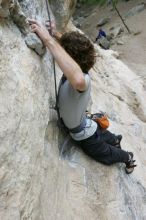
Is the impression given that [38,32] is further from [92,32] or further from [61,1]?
[92,32]

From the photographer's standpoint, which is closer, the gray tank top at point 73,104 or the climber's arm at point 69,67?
the climber's arm at point 69,67

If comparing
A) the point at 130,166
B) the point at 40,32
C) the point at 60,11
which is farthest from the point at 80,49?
the point at 60,11

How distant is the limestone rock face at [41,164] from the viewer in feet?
13.5

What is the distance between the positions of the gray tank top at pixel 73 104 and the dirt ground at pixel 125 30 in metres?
9.48

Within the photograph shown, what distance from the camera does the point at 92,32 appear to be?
3350 centimetres

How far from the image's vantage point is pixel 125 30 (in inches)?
1192

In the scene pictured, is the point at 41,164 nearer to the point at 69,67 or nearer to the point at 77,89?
the point at 77,89

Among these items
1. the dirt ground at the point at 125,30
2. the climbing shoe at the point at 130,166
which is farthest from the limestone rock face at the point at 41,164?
the dirt ground at the point at 125,30

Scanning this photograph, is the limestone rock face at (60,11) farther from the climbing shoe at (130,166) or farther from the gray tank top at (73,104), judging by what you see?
the gray tank top at (73,104)

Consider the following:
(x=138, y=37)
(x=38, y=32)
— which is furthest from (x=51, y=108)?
(x=138, y=37)

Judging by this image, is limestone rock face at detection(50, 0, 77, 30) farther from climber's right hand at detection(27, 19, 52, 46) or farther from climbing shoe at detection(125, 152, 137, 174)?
climber's right hand at detection(27, 19, 52, 46)

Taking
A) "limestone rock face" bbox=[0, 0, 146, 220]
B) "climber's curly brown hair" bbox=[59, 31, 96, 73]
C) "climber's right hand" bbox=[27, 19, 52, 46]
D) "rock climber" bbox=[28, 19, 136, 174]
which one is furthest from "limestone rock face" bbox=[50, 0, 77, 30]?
"climber's curly brown hair" bbox=[59, 31, 96, 73]

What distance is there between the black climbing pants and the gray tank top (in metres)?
0.22

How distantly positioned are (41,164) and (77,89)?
0.89 metres
